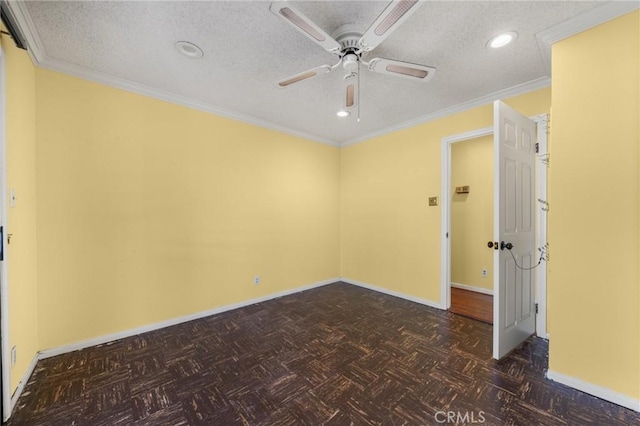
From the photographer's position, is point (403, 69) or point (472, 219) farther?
point (472, 219)

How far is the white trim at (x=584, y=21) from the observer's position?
1659 millimetres

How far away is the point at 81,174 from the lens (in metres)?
2.41

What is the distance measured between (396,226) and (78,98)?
4.02 m

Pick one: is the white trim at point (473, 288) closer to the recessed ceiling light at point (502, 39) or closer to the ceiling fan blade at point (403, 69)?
the recessed ceiling light at point (502, 39)

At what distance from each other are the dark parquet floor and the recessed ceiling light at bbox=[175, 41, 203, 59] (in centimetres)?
265

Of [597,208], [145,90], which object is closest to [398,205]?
[597,208]

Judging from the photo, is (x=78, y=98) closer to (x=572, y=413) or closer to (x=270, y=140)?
(x=270, y=140)

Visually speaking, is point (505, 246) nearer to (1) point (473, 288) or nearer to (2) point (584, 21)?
(2) point (584, 21)

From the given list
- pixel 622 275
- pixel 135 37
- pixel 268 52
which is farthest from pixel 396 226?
pixel 135 37

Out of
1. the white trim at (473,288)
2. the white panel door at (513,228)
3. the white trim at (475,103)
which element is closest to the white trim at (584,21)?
the white panel door at (513,228)

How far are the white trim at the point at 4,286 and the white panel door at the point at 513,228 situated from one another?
351 centimetres

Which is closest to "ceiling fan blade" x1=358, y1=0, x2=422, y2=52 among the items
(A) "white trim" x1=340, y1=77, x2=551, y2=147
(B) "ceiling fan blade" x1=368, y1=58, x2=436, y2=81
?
(B) "ceiling fan blade" x1=368, y1=58, x2=436, y2=81

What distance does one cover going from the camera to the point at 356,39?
1828mm

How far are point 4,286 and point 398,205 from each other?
158 inches
